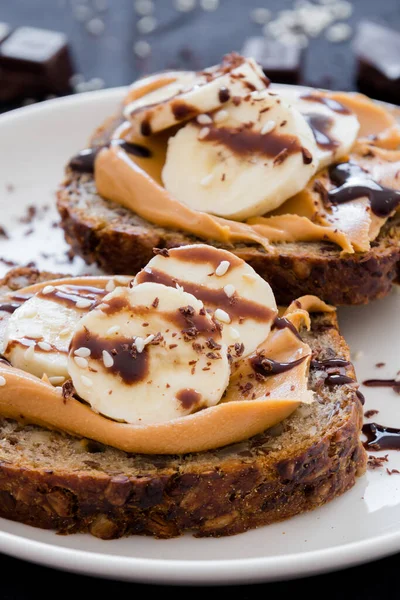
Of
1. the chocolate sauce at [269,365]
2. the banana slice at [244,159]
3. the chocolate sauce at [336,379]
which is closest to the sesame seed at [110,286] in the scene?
the banana slice at [244,159]

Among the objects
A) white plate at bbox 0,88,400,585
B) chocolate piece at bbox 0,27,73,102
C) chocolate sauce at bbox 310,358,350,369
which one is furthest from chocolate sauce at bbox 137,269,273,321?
chocolate piece at bbox 0,27,73,102

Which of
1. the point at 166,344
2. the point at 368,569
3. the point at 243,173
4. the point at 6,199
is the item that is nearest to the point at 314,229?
the point at 243,173

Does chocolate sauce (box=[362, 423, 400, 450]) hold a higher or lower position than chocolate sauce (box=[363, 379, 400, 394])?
higher

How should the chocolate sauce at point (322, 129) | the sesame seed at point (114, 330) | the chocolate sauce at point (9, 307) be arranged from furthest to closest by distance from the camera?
the chocolate sauce at point (322, 129) < the chocolate sauce at point (9, 307) < the sesame seed at point (114, 330)

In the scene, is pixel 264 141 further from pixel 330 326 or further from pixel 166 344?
pixel 166 344

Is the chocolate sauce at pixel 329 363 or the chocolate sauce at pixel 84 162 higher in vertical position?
the chocolate sauce at pixel 84 162

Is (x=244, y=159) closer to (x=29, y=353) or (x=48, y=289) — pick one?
(x=48, y=289)

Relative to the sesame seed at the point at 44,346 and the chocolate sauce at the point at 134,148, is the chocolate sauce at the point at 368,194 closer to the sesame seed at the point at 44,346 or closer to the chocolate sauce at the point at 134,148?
the chocolate sauce at the point at 134,148

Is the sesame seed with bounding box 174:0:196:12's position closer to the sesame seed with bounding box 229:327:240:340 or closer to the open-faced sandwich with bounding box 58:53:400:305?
the open-faced sandwich with bounding box 58:53:400:305
